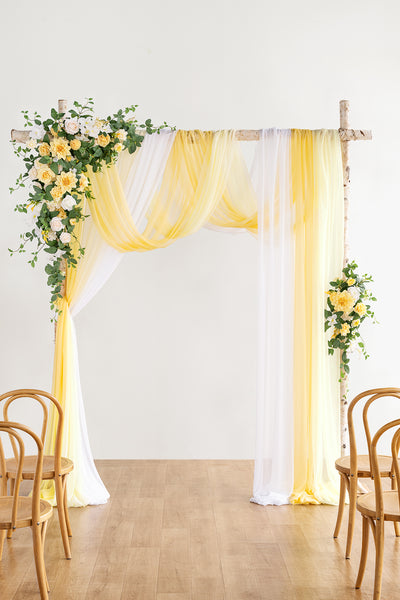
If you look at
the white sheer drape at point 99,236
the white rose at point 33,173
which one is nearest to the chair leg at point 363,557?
the white sheer drape at point 99,236

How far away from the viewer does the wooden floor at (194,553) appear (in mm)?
3102

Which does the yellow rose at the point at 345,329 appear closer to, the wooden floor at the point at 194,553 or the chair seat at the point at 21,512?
the wooden floor at the point at 194,553

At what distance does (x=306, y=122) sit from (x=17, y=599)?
13.1 feet

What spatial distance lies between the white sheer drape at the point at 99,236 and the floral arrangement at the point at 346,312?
1.31m

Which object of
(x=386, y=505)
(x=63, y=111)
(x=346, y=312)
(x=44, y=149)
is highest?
(x=63, y=111)

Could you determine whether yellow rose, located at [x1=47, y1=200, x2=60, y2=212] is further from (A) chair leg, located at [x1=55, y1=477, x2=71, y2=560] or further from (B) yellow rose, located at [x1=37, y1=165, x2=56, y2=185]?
(A) chair leg, located at [x1=55, y1=477, x2=71, y2=560]

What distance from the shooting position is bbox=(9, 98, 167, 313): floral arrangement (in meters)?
4.20

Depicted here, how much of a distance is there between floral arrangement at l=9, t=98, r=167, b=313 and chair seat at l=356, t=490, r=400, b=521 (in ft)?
7.17

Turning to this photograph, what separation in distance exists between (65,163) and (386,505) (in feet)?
8.73

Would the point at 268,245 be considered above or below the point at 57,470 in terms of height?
above

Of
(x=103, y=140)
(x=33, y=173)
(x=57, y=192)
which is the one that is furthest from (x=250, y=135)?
(x=33, y=173)

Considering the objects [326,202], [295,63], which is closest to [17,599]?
[326,202]

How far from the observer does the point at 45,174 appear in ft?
13.8

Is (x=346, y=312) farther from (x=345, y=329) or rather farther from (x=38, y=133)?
(x=38, y=133)
